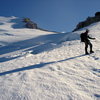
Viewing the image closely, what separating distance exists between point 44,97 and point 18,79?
73.2 inches

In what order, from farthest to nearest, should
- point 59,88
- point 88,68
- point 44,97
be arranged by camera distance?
1. point 88,68
2. point 59,88
3. point 44,97

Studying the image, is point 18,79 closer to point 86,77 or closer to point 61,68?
point 61,68

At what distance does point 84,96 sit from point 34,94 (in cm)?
164

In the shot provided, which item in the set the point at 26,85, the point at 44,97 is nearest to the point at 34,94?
the point at 44,97

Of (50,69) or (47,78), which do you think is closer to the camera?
(47,78)

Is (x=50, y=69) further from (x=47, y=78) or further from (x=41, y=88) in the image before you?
(x=41, y=88)

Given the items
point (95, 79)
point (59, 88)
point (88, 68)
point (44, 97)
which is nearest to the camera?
point (44, 97)

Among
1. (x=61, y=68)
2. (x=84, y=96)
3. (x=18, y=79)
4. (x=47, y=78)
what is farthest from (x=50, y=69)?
(x=84, y=96)

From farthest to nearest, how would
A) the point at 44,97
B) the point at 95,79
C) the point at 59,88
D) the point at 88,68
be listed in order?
1. the point at 88,68
2. the point at 95,79
3. the point at 59,88
4. the point at 44,97

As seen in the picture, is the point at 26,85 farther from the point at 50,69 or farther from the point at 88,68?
the point at 88,68

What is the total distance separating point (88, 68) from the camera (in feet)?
21.7

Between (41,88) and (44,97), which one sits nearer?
(44,97)

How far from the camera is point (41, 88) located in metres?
4.64

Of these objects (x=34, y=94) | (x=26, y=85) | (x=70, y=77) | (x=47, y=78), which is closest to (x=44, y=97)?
(x=34, y=94)
